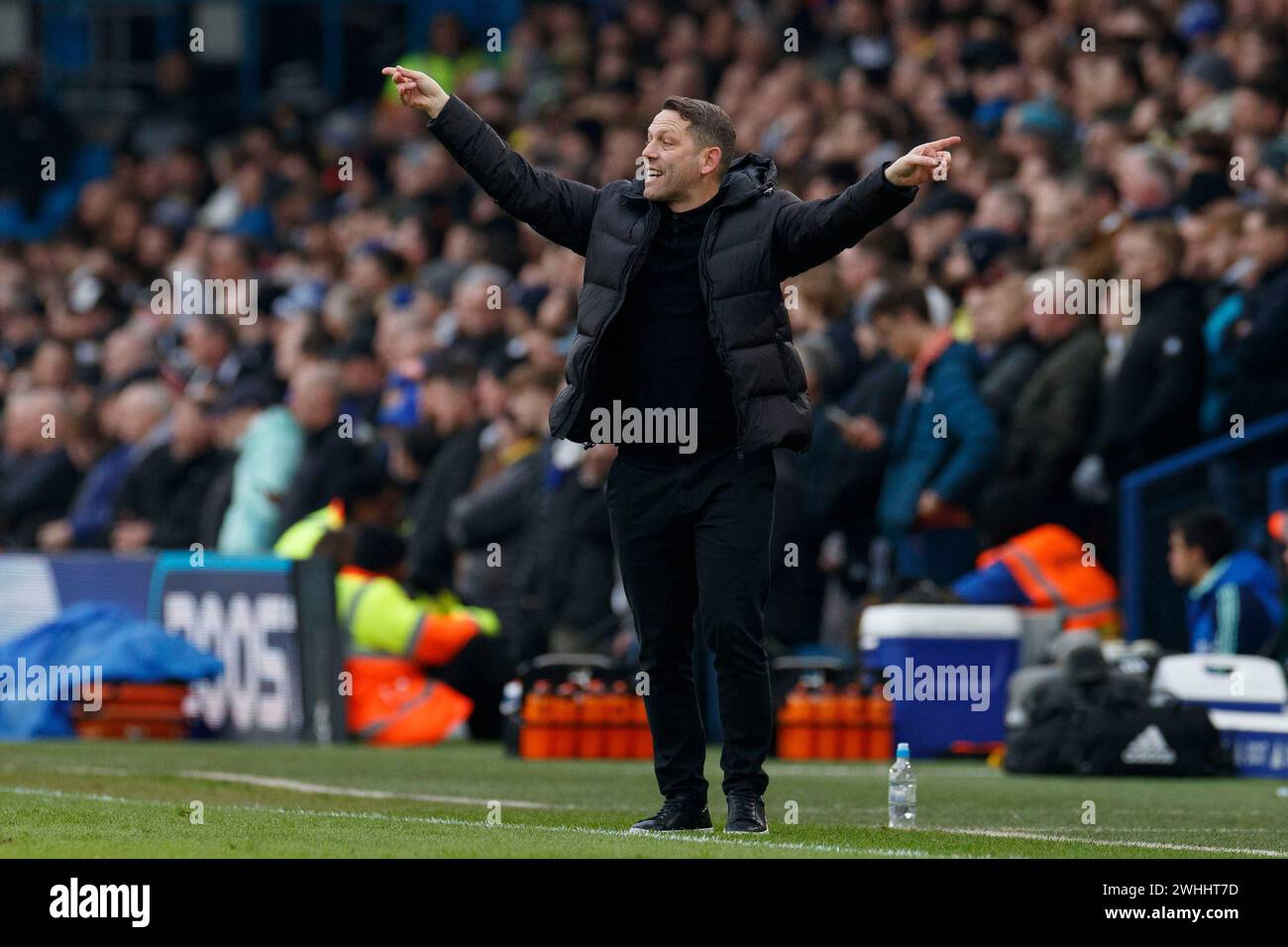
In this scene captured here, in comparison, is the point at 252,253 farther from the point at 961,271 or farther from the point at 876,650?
the point at 876,650

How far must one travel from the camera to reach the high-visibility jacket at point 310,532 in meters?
16.2

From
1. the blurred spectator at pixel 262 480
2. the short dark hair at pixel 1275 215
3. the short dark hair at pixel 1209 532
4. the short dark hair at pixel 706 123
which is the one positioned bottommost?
the short dark hair at pixel 1209 532

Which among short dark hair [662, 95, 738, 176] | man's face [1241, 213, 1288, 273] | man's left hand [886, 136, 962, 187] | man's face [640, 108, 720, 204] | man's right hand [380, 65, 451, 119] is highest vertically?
man's face [1241, 213, 1288, 273]

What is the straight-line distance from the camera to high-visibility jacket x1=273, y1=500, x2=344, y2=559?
53.1ft

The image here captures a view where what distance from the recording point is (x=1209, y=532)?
1290 centimetres

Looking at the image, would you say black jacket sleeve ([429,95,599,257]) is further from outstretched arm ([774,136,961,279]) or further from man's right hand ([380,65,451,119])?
outstretched arm ([774,136,961,279])

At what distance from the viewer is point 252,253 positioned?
21703 millimetres

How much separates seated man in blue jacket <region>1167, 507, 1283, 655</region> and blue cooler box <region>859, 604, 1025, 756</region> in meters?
1.04

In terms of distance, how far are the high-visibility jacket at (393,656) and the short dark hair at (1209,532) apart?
4524mm

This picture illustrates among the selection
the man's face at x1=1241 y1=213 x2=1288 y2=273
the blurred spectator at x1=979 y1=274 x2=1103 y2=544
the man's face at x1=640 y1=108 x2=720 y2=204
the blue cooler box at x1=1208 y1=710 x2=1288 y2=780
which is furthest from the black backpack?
the man's face at x1=640 y1=108 x2=720 y2=204

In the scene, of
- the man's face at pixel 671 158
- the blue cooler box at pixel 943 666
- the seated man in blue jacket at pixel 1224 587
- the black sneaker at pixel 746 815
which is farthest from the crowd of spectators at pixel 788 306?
the black sneaker at pixel 746 815
